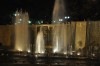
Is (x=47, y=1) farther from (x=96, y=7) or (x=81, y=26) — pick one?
(x=81, y=26)

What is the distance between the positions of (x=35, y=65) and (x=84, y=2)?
2290 cm

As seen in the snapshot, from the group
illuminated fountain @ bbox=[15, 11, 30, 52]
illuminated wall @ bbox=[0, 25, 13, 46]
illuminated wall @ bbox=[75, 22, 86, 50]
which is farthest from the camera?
illuminated wall @ bbox=[0, 25, 13, 46]

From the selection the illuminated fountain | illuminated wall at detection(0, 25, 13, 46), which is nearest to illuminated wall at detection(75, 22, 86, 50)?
the illuminated fountain

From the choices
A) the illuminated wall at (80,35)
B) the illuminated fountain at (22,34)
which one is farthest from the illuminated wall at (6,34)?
the illuminated wall at (80,35)

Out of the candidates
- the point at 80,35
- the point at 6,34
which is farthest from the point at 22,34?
the point at 6,34

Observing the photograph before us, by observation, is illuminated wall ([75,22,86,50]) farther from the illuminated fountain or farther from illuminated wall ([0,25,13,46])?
illuminated wall ([0,25,13,46])

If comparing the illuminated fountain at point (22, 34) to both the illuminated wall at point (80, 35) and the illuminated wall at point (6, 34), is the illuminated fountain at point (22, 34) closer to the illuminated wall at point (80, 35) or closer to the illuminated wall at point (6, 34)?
the illuminated wall at point (6, 34)

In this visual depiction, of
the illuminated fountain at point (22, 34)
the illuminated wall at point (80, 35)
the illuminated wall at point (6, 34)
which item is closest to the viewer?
the illuminated fountain at point (22, 34)

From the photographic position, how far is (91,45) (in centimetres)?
2727

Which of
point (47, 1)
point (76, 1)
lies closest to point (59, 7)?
point (76, 1)

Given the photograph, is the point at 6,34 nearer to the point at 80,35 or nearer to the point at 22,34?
the point at 22,34

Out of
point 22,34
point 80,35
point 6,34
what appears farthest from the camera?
point 6,34

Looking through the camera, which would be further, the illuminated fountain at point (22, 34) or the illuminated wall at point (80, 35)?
the illuminated wall at point (80, 35)

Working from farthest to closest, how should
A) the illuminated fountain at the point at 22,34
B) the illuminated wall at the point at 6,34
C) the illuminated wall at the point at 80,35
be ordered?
the illuminated wall at the point at 6,34
the illuminated wall at the point at 80,35
the illuminated fountain at the point at 22,34
